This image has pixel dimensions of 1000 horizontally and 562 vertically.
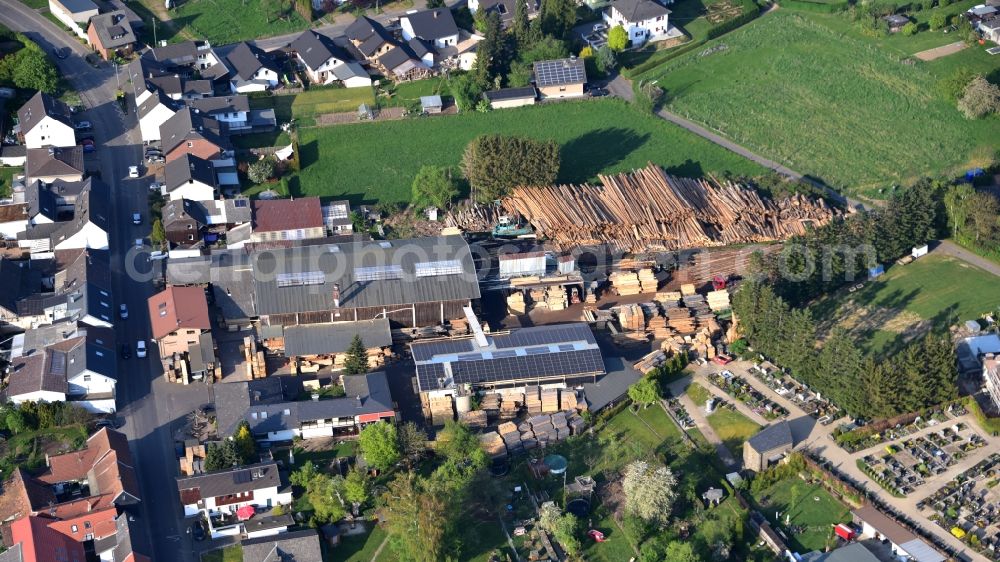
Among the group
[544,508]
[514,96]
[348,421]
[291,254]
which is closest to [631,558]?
[544,508]

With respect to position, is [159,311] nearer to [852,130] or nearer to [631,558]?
[631,558]

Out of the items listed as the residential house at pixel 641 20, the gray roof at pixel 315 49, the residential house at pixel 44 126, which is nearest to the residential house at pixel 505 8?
the residential house at pixel 641 20

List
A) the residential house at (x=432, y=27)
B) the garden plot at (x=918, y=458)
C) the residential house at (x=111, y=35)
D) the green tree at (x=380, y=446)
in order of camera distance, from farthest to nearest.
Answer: the residential house at (x=432, y=27) → the residential house at (x=111, y=35) → the green tree at (x=380, y=446) → the garden plot at (x=918, y=458)

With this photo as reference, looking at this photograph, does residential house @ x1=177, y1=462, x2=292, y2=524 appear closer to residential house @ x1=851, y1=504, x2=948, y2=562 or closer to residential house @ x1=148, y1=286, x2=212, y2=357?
residential house @ x1=148, y1=286, x2=212, y2=357

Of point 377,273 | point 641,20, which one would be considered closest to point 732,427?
point 377,273

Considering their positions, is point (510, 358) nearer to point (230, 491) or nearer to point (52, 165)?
point (230, 491)

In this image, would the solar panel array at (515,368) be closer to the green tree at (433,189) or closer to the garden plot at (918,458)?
the garden plot at (918,458)

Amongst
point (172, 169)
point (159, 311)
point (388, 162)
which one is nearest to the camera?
point (159, 311)
